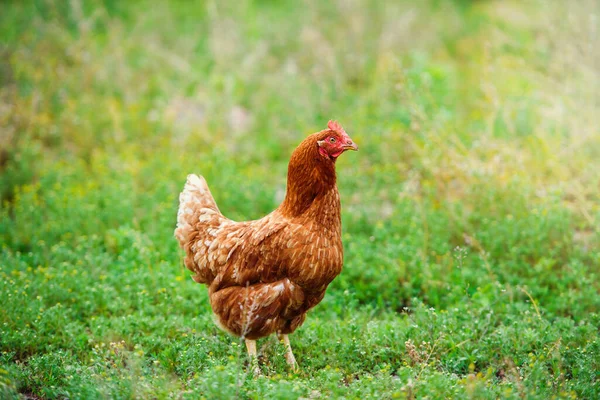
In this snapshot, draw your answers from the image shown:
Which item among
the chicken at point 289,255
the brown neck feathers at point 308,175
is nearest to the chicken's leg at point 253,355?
the chicken at point 289,255

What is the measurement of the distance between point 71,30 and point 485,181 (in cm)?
703

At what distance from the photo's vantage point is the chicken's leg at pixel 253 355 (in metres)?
4.27

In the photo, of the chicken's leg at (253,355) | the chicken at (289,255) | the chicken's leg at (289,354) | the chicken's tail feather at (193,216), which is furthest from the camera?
the chicken's tail feather at (193,216)

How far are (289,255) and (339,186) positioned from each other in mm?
3134

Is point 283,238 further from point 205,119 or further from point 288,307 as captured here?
point 205,119

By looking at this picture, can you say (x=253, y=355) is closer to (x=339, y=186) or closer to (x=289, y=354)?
(x=289, y=354)

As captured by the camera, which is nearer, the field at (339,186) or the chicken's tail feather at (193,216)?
the field at (339,186)

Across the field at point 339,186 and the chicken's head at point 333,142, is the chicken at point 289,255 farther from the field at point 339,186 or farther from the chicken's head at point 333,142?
the field at point 339,186

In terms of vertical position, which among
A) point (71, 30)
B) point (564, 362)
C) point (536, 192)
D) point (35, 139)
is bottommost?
point (564, 362)

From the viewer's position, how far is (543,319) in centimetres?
490

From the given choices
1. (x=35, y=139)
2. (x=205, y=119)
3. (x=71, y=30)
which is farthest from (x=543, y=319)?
(x=71, y=30)

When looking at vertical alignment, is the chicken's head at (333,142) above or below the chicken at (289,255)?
above

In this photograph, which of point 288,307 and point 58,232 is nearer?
point 288,307

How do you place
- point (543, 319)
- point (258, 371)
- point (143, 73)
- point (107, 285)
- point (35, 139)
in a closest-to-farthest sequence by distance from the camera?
point (258, 371) → point (543, 319) → point (107, 285) → point (35, 139) → point (143, 73)
